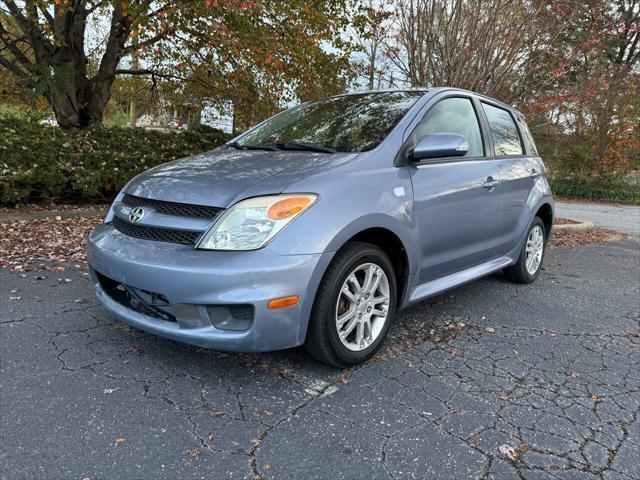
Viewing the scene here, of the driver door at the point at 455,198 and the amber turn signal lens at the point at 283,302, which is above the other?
the driver door at the point at 455,198

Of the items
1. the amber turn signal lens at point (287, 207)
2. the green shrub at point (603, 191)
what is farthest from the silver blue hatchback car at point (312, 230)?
the green shrub at point (603, 191)

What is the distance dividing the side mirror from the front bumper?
998 millimetres

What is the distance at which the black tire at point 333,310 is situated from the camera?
249 cm

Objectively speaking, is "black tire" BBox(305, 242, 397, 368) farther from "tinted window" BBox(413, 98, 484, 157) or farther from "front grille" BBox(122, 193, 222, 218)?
"tinted window" BBox(413, 98, 484, 157)

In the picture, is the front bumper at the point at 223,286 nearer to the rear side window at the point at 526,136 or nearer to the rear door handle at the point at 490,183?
the rear door handle at the point at 490,183

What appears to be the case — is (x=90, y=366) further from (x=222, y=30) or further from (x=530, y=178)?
(x=222, y=30)

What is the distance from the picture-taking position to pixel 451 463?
2.01 meters

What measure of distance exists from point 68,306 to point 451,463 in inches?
113

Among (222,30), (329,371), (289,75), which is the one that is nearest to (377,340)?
(329,371)

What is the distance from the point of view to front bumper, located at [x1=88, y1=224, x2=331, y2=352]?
2.26m

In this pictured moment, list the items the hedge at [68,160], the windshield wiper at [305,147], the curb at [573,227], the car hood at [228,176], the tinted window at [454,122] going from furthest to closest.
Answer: the curb at [573,227] < the hedge at [68,160] < the tinted window at [454,122] < the windshield wiper at [305,147] < the car hood at [228,176]

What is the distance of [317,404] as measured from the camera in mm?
2398

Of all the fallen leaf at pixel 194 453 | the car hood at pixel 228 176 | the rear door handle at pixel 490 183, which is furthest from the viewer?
the rear door handle at pixel 490 183

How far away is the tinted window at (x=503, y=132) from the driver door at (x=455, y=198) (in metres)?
0.25
